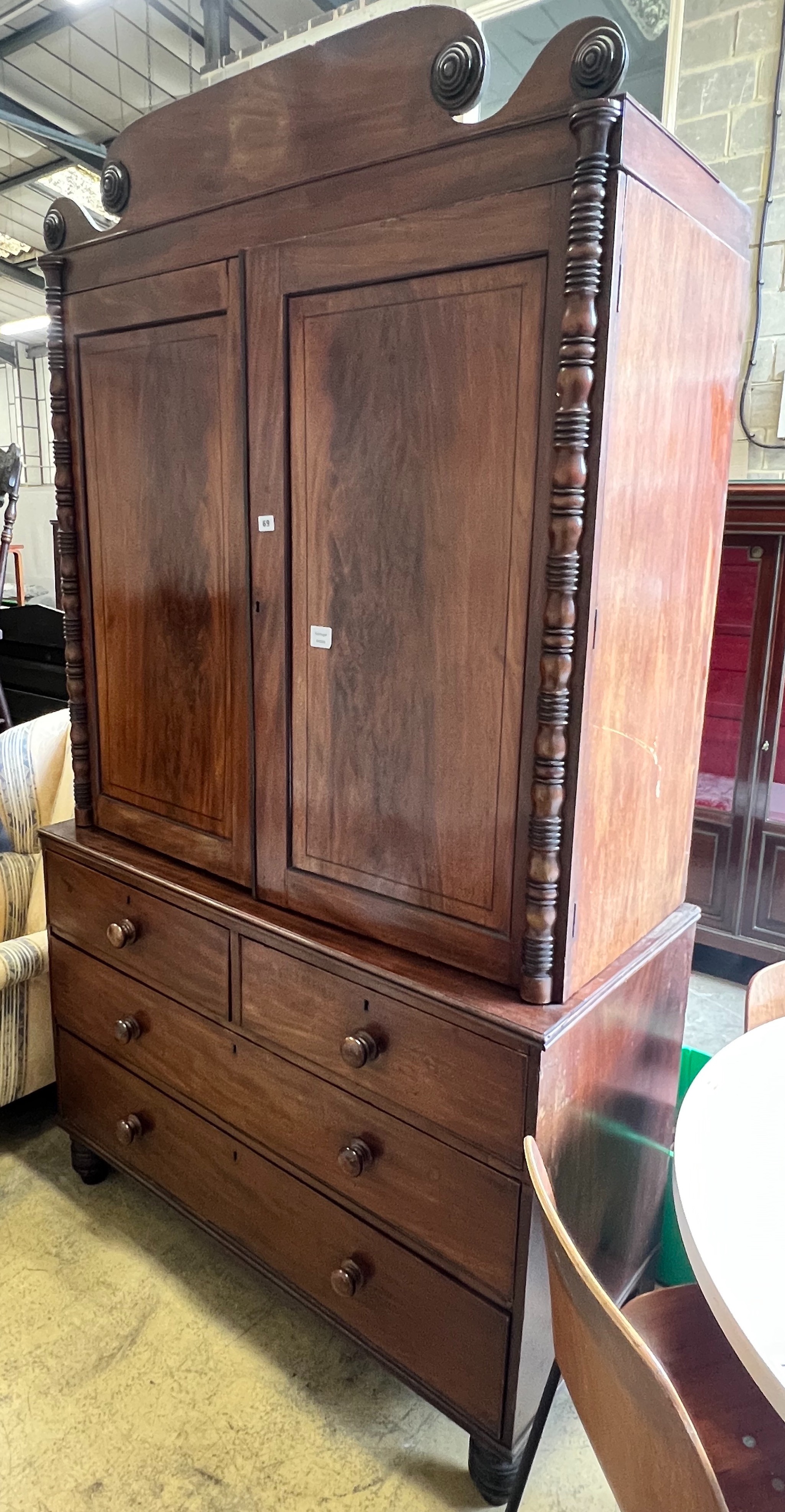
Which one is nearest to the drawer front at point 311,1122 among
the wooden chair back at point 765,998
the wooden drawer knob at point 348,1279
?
the wooden drawer knob at point 348,1279

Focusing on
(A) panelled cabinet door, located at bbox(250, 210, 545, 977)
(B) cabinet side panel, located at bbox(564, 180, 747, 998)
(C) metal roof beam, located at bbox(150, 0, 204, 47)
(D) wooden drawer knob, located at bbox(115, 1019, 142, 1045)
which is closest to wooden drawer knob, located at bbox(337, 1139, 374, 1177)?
(A) panelled cabinet door, located at bbox(250, 210, 545, 977)

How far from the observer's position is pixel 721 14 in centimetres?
247

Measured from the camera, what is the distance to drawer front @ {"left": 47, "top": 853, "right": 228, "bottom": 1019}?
5.11ft

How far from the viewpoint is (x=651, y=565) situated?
3.87ft

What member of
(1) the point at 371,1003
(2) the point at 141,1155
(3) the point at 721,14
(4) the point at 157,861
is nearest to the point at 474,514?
(1) the point at 371,1003

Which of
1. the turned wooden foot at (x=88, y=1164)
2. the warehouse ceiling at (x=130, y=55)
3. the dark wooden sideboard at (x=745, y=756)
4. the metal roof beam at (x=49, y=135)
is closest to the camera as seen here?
the turned wooden foot at (x=88, y=1164)

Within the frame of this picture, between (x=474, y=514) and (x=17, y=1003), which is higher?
Result: (x=474, y=514)

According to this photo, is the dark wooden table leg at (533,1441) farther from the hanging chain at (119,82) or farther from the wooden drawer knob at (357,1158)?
the hanging chain at (119,82)

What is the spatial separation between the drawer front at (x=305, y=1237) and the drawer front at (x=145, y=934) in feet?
0.81

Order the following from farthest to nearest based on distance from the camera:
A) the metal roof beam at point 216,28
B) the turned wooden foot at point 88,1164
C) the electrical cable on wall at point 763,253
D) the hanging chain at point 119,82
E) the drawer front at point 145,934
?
the hanging chain at point 119,82, the metal roof beam at point 216,28, the electrical cable on wall at point 763,253, the turned wooden foot at point 88,1164, the drawer front at point 145,934

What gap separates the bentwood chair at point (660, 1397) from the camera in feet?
2.24

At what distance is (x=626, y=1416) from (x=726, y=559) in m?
2.29

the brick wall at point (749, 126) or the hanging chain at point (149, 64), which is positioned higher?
the hanging chain at point (149, 64)

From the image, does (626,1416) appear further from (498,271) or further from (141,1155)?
(141,1155)
